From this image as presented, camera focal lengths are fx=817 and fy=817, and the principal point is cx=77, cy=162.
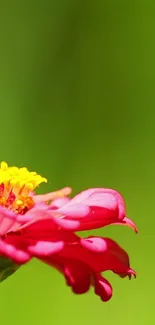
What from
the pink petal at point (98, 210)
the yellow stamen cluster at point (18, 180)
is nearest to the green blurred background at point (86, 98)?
the yellow stamen cluster at point (18, 180)

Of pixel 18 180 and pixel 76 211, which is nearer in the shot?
pixel 76 211

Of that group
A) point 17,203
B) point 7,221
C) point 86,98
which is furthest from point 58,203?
point 86,98

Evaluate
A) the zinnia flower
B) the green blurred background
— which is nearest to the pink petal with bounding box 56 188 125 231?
the zinnia flower

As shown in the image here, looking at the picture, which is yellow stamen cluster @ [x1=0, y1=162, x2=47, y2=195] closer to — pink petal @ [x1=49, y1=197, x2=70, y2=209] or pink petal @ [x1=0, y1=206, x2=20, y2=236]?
pink petal @ [x1=49, y1=197, x2=70, y2=209]

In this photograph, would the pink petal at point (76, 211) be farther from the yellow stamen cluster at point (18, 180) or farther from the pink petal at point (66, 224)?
the yellow stamen cluster at point (18, 180)

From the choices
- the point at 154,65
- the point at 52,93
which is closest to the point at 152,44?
the point at 154,65

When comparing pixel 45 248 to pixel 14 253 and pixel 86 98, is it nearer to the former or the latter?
pixel 14 253
